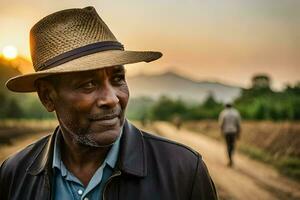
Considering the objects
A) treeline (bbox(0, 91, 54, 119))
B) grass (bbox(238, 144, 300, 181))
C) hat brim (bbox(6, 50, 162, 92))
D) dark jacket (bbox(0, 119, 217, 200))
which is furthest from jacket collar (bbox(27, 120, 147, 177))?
treeline (bbox(0, 91, 54, 119))

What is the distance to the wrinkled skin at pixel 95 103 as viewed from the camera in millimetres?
1926

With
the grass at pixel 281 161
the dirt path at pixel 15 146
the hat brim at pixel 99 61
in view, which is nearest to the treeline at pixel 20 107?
the dirt path at pixel 15 146

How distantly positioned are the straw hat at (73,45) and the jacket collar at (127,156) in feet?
0.87

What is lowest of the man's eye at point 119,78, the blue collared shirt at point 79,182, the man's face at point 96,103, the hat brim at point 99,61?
the blue collared shirt at point 79,182

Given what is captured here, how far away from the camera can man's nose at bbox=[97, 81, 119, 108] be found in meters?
1.91

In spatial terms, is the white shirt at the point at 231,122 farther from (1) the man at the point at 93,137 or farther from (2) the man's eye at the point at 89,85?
(2) the man's eye at the point at 89,85

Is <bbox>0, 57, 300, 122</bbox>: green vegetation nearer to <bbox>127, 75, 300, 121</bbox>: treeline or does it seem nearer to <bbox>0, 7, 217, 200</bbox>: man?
<bbox>127, 75, 300, 121</bbox>: treeline

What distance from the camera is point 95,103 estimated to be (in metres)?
1.93

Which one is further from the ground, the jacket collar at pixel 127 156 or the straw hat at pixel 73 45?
the straw hat at pixel 73 45

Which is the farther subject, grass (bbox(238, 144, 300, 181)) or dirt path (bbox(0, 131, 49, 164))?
dirt path (bbox(0, 131, 49, 164))

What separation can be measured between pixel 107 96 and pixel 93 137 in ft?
0.51

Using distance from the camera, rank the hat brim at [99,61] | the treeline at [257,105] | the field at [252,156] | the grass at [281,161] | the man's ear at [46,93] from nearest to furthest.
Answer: the hat brim at [99,61], the man's ear at [46,93], the field at [252,156], the grass at [281,161], the treeline at [257,105]

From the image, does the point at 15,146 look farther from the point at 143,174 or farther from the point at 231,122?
the point at 143,174

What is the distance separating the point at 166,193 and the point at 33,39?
2.48 ft
